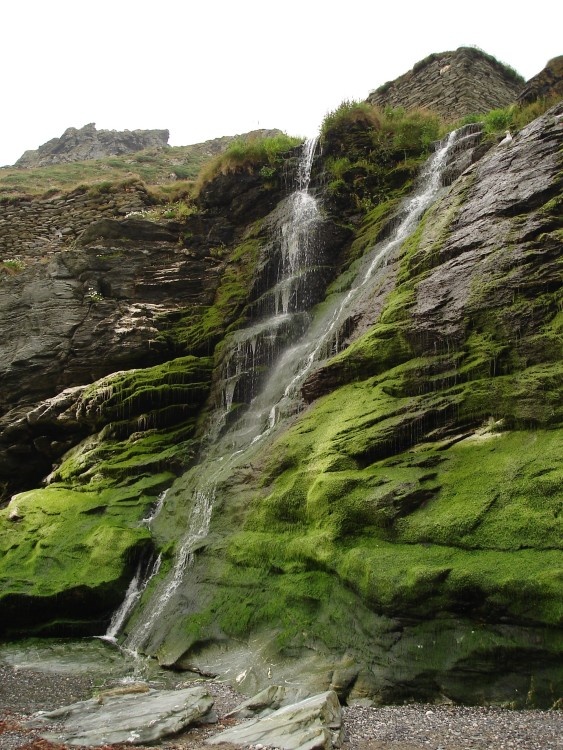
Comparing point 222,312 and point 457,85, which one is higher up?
point 457,85

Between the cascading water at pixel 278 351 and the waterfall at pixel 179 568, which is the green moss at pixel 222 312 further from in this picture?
the waterfall at pixel 179 568

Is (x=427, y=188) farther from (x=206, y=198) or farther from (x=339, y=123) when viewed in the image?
(x=206, y=198)

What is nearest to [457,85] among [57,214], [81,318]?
[57,214]

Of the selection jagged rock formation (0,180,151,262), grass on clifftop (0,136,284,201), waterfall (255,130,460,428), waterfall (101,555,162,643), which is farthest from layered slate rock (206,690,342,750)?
grass on clifftop (0,136,284,201)

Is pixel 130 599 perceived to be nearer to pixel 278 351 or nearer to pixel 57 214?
pixel 278 351

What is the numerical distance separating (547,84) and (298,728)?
21518 mm

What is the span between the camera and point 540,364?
390 inches

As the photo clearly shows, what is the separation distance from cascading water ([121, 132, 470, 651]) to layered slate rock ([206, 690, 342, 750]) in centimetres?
525

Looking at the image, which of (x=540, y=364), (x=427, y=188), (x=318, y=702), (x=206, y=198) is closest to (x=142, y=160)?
(x=206, y=198)

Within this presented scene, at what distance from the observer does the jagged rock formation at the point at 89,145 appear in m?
61.0

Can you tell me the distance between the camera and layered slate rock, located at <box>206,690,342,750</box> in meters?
5.61

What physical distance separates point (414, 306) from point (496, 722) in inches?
326

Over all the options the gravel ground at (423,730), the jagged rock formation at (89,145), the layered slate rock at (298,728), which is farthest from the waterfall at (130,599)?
the jagged rock formation at (89,145)

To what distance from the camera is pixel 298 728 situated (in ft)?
19.3
